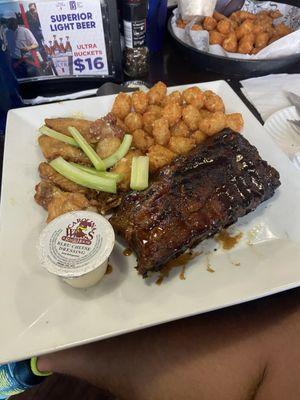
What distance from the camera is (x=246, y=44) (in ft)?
6.98

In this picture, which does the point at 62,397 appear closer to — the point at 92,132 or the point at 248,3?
the point at 92,132

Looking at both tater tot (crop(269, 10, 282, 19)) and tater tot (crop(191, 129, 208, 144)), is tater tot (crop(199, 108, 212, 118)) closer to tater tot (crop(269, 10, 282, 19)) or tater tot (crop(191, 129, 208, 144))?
tater tot (crop(191, 129, 208, 144))

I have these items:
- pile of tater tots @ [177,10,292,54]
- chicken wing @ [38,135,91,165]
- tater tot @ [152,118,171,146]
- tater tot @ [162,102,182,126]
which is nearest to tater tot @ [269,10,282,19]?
pile of tater tots @ [177,10,292,54]

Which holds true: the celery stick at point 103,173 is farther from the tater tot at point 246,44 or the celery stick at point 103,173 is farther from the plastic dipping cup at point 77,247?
the tater tot at point 246,44

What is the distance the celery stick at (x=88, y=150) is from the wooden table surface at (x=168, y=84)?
0.44 m

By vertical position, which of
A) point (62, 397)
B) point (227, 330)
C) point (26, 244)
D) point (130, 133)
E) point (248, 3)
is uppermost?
point (248, 3)

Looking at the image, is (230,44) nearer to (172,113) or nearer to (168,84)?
(168,84)

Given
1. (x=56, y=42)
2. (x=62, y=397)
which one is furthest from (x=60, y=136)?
(x=62, y=397)

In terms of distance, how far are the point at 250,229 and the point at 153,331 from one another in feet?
1.83

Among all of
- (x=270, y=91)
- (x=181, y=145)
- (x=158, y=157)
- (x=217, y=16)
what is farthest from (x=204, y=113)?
(x=217, y=16)

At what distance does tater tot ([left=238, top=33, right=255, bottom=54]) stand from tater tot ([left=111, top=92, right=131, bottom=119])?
909mm

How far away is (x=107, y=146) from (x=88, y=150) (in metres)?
0.09

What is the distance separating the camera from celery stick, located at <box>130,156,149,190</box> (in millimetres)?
1405

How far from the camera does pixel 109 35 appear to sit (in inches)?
75.4
